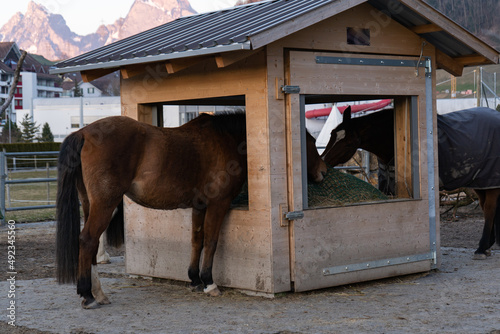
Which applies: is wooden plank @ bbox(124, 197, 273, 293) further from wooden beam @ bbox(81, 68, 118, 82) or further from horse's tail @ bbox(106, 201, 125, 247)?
wooden beam @ bbox(81, 68, 118, 82)

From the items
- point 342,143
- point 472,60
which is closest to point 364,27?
point 342,143

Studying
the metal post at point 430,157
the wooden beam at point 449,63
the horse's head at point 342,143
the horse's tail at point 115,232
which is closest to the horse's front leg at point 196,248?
the horse's tail at point 115,232

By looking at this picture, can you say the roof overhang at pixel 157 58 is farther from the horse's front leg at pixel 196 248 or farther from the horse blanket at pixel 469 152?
the horse blanket at pixel 469 152

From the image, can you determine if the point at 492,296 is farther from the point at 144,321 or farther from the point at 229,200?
the point at 144,321

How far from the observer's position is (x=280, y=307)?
5027 mm

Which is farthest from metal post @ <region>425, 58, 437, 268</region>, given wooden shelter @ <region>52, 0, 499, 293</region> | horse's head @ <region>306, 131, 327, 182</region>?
horse's head @ <region>306, 131, 327, 182</region>

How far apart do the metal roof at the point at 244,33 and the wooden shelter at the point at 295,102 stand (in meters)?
0.02

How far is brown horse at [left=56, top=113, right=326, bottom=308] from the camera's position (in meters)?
A: 4.92

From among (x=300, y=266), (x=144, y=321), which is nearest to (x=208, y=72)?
(x=300, y=266)

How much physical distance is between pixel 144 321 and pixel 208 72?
2399 millimetres

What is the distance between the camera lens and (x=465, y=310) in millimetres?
4824

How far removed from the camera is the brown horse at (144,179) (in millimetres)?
4918

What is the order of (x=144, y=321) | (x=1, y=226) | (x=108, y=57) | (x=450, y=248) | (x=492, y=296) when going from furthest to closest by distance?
1. (x=1, y=226)
2. (x=450, y=248)
3. (x=108, y=57)
4. (x=492, y=296)
5. (x=144, y=321)

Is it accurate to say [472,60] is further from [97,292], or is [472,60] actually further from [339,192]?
[97,292]
